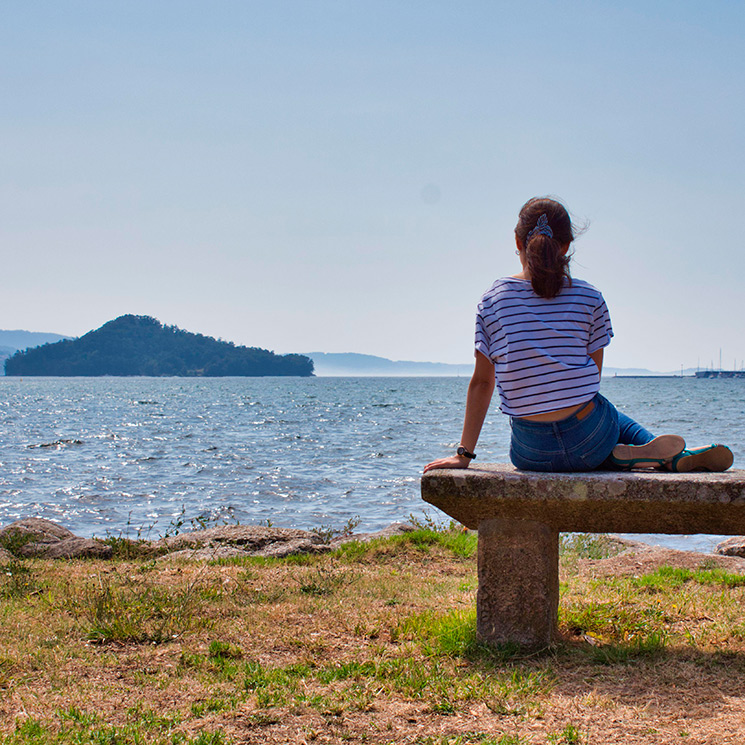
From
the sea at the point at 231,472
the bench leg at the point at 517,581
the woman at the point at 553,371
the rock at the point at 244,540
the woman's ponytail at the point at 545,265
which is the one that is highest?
the woman's ponytail at the point at 545,265

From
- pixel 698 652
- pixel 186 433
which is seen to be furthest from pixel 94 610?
pixel 186 433

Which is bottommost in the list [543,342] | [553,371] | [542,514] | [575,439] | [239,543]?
[239,543]

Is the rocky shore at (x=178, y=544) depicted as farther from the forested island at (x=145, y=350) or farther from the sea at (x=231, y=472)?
the forested island at (x=145, y=350)

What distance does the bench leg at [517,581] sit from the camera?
3.93 meters

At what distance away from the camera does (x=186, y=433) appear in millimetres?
34406

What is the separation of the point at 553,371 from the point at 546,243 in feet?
2.14

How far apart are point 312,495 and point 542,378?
1231cm

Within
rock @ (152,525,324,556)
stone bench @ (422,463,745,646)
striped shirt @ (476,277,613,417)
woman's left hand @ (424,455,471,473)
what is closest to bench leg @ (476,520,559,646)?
stone bench @ (422,463,745,646)

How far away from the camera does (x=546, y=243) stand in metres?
3.78

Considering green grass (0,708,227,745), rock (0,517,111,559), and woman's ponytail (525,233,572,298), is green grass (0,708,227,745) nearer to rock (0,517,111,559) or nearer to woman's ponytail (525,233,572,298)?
woman's ponytail (525,233,572,298)

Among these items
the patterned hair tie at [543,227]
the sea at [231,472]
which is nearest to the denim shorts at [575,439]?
the patterned hair tie at [543,227]

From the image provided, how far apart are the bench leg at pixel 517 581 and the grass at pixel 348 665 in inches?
5.0

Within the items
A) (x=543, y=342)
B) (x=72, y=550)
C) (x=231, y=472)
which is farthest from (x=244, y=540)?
(x=231, y=472)

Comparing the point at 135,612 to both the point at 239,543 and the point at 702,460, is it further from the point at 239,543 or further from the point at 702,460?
the point at 239,543
